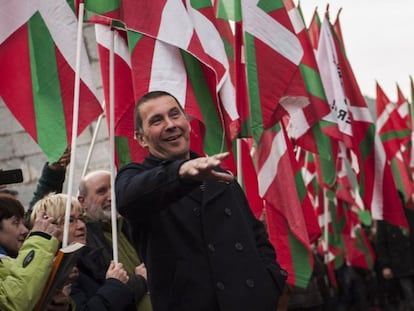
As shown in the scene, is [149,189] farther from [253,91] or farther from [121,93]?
[253,91]

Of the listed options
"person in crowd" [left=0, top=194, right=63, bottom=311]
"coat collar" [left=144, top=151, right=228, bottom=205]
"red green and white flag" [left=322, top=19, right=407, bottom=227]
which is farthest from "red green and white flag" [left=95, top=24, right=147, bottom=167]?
"red green and white flag" [left=322, top=19, right=407, bottom=227]

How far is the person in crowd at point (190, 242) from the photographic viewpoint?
514cm

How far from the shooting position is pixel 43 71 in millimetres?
7219

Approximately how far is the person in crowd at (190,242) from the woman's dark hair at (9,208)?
3.56 feet

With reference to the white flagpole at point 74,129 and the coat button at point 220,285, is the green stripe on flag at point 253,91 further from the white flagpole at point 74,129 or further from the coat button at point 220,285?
the coat button at point 220,285

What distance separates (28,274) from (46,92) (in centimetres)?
223

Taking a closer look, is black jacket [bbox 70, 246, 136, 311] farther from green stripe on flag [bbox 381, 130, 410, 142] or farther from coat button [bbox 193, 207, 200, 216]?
green stripe on flag [bbox 381, 130, 410, 142]

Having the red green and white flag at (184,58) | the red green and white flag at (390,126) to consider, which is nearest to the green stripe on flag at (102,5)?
the red green and white flag at (184,58)

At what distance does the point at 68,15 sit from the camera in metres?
7.30

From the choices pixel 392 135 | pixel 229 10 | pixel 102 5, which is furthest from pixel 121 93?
pixel 392 135

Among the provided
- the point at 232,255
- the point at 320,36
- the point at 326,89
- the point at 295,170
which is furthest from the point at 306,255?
the point at 232,255

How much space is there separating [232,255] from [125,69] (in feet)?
9.57

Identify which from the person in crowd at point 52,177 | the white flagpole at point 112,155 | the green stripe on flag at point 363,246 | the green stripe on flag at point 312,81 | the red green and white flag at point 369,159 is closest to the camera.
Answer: the white flagpole at point 112,155

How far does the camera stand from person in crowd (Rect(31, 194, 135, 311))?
6.33 meters
